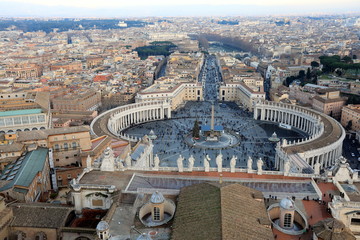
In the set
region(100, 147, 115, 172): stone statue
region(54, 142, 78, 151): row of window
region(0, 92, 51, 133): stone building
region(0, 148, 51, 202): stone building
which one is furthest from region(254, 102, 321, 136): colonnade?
region(0, 148, 51, 202): stone building

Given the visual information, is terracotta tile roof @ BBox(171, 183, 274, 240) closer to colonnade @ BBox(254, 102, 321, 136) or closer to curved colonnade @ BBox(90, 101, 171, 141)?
colonnade @ BBox(254, 102, 321, 136)

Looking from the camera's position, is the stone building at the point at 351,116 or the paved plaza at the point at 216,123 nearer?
the paved plaza at the point at 216,123

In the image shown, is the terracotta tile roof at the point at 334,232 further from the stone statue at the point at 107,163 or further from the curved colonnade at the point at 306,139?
the stone statue at the point at 107,163

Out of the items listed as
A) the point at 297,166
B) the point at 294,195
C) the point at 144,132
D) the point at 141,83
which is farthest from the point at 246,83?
the point at 294,195

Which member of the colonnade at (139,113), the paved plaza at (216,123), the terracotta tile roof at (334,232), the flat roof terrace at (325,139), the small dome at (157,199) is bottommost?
the paved plaza at (216,123)

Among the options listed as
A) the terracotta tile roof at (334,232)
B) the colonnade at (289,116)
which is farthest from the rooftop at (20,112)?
the colonnade at (289,116)

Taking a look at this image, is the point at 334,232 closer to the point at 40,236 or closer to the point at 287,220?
the point at 287,220

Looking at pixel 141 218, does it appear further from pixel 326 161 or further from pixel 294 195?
pixel 326 161
